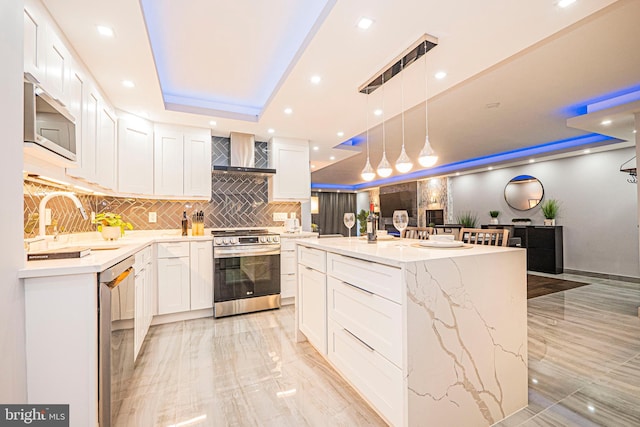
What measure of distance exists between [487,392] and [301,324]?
152cm

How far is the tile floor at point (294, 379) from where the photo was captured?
5.49 feet

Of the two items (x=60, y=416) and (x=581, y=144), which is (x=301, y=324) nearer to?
(x=60, y=416)

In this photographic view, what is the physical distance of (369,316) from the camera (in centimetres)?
162

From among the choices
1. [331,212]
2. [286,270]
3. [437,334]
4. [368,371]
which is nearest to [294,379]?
[368,371]

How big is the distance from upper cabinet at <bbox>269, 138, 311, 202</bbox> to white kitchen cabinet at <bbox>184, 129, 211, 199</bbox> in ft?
2.87

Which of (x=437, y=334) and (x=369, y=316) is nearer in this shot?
(x=437, y=334)

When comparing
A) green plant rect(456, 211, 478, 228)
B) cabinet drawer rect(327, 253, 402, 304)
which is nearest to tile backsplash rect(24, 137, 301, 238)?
cabinet drawer rect(327, 253, 402, 304)

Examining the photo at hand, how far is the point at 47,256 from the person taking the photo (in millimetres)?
1519

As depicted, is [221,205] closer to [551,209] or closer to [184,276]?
[184,276]

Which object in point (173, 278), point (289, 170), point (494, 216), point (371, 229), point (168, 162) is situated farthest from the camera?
point (494, 216)

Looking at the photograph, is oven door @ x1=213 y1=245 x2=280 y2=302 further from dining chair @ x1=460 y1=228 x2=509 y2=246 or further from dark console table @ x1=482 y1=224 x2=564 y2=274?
dark console table @ x1=482 y1=224 x2=564 y2=274

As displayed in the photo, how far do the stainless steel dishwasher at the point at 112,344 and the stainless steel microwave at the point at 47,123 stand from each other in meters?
0.69

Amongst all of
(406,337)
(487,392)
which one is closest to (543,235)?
(487,392)

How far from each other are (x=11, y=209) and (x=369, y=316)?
1727mm
